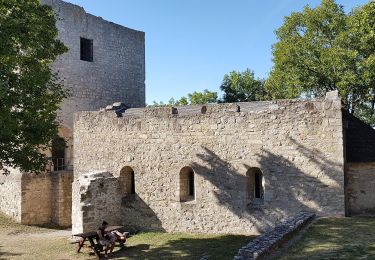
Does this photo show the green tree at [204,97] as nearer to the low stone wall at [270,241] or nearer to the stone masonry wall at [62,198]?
the stone masonry wall at [62,198]

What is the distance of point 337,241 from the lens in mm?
9492

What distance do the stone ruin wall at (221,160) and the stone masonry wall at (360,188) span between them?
34.5 inches

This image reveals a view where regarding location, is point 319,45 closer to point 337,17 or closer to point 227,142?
point 337,17

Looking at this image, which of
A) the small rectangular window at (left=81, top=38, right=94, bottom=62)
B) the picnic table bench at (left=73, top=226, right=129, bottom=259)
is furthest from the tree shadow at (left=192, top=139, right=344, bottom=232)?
the small rectangular window at (left=81, top=38, right=94, bottom=62)

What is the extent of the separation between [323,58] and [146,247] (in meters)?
15.6

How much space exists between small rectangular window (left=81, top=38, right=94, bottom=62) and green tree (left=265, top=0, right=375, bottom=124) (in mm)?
11109

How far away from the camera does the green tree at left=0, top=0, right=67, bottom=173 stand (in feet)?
36.5

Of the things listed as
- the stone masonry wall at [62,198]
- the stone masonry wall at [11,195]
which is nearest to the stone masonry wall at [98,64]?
the stone masonry wall at [62,198]

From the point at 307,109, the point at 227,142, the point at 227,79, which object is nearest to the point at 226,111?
the point at 227,142

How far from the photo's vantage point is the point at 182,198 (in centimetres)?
1494

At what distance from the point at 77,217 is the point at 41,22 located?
261 inches

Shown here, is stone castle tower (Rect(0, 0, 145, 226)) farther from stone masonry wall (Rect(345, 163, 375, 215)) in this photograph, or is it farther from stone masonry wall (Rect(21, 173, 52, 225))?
stone masonry wall (Rect(345, 163, 375, 215))

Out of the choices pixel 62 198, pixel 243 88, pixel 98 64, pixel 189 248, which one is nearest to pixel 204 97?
pixel 243 88

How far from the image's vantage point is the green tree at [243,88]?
33.8 metres
